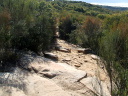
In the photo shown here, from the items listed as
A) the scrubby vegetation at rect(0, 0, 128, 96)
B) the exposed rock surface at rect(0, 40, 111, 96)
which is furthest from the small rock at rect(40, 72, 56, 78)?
the scrubby vegetation at rect(0, 0, 128, 96)

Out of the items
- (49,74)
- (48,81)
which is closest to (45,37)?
(49,74)

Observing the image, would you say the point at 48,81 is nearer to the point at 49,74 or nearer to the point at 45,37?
the point at 49,74

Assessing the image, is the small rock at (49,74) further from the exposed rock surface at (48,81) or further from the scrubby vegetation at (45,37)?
the scrubby vegetation at (45,37)

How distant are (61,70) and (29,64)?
1.19 meters

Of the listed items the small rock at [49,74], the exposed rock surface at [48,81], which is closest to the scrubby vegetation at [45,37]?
the exposed rock surface at [48,81]

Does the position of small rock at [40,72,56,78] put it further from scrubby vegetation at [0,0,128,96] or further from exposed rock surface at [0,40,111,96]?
scrubby vegetation at [0,0,128,96]

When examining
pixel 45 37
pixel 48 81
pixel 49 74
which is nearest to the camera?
pixel 48 81

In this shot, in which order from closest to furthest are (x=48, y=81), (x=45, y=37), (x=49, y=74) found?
(x=48, y=81) → (x=49, y=74) → (x=45, y=37)

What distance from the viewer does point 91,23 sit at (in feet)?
38.3

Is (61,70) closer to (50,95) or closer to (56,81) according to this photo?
(56,81)

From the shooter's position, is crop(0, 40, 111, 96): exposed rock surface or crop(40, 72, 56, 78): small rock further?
crop(40, 72, 56, 78): small rock

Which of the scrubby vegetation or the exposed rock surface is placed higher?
the scrubby vegetation

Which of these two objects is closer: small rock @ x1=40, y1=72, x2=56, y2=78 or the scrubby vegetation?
the scrubby vegetation

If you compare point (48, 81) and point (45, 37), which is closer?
point (48, 81)
